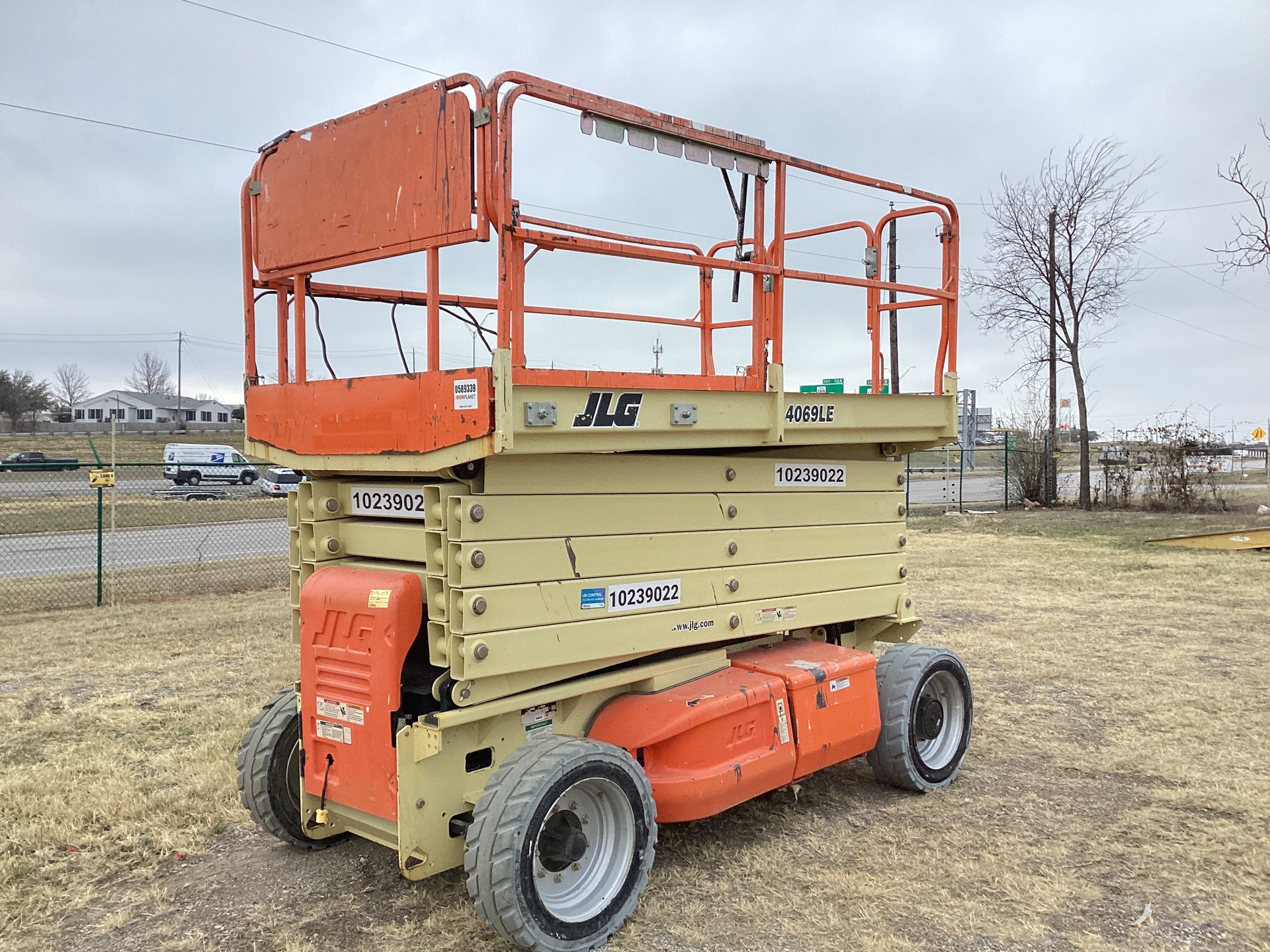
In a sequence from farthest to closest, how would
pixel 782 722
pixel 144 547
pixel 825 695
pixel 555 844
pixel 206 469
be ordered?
pixel 206 469, pixel 144 547, pixel 825 695, pixel 782 722, pixel 555 844

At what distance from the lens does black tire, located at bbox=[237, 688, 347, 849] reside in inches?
171

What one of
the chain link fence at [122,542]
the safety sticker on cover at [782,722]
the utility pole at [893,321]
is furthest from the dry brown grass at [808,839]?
the utility pole at [893,321]

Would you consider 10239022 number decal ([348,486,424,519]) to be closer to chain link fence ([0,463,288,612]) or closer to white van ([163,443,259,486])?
chain link fence ([0,463,288,612])

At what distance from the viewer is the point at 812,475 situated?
502 cm

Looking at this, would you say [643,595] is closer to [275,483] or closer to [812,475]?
[812,475]

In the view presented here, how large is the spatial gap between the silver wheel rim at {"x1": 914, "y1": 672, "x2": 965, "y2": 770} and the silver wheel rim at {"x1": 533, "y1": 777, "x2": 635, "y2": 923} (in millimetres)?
2280

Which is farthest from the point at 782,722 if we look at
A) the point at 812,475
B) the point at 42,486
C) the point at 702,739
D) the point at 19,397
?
the point at 19,397

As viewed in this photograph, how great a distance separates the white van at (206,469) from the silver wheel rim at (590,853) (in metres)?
26.7

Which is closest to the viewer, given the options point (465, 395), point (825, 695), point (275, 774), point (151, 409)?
point (465, 395)

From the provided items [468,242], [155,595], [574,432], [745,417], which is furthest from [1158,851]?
[155,595]

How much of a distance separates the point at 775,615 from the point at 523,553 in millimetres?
1609

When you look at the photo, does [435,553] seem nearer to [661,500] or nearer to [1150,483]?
[661,500]

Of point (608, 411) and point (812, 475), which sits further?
point (812, 475)

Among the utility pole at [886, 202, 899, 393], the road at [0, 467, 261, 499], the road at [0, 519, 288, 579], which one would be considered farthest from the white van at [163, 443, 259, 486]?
the utility pole at [886, 202, 899, 393]
